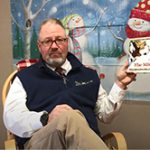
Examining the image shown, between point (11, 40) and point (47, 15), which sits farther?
point (11, 40)

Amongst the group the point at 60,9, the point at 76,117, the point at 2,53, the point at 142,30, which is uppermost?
the point at 60,9

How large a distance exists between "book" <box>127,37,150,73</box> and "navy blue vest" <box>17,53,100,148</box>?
1.04ft

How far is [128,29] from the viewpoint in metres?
1.97

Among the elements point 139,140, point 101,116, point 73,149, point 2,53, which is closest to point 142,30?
point 101,116

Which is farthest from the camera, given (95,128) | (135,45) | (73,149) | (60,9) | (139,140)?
(60,9)

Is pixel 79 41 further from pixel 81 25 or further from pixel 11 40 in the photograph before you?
pixel 11 40

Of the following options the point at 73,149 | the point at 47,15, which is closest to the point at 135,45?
the point at 73,149

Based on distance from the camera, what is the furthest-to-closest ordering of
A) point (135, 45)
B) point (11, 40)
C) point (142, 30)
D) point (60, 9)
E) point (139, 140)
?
point (11, 40) → point (60, 9) → point (139, 140) → point (142, 30) → point (135, 45)

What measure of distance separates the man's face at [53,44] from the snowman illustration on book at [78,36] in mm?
326

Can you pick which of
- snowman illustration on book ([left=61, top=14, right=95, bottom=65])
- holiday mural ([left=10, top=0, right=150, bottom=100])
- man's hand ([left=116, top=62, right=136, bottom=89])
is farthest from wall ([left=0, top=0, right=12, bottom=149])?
man's hand ([left=116, top=62, right=136, bottom=89])

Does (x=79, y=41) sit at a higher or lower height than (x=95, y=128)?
higher

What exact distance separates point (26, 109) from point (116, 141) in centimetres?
53

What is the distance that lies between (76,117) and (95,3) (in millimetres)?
983

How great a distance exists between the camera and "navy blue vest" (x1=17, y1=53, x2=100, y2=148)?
1.73 m
